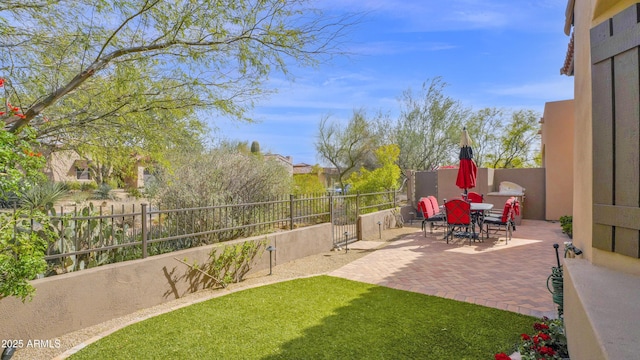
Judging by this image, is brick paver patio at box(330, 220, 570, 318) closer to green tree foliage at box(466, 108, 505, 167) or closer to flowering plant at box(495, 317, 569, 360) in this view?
flowering plant at box(495, 317, 569, 360)

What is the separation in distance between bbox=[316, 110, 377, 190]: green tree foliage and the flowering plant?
700 inches

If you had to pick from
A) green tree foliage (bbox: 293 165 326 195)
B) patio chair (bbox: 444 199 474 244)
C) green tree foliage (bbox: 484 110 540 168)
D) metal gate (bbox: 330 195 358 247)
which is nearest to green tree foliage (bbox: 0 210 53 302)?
metal gate (bbox: 330 195 358 247)

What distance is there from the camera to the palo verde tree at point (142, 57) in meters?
4.54

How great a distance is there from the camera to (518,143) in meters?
24.0

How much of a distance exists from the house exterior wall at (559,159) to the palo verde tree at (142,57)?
459 inches

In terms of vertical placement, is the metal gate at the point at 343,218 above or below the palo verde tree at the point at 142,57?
below

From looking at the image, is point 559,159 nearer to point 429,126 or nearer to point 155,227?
point 429,126

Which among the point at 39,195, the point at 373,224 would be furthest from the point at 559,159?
the point at 39,195

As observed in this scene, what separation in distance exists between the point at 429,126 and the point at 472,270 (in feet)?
48.0

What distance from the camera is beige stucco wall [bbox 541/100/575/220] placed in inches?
481

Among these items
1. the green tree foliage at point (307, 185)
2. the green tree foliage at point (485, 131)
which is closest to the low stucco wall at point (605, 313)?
the green tree foliage at point (307, 185)

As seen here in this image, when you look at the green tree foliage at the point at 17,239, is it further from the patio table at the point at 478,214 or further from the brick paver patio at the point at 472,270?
the patio table at the point at 478,214

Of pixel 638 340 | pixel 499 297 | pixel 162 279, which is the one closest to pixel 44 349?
pixel 162 279

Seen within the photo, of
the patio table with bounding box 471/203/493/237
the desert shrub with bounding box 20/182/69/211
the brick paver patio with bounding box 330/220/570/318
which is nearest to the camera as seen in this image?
the brick paver patio with bounding box 330/220/570/318
